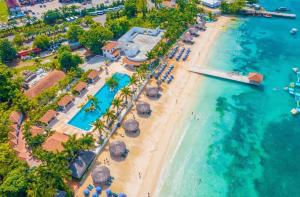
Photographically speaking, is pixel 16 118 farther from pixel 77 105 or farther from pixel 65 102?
pixel 77 105

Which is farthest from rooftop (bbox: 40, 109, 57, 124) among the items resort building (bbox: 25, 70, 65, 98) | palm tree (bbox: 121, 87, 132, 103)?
palm tree (bbox: 121, 87, 132, 103)

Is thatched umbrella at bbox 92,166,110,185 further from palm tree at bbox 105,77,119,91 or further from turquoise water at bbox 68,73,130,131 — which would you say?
palm tree at bbox 105,77,119,91

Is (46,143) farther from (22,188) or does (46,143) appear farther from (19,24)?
(19,24)

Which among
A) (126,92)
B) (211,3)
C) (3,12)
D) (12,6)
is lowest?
(126,92)

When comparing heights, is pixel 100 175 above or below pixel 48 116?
below

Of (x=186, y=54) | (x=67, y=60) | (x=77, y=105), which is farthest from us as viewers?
(x=186, y=54)

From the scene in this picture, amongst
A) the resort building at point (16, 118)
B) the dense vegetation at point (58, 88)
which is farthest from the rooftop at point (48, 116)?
the resort building at point (16, 118)

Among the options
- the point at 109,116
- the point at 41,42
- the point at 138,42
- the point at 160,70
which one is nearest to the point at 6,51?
the point at 41,42

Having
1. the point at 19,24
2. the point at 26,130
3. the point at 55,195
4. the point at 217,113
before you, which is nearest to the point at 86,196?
the point at 55,195

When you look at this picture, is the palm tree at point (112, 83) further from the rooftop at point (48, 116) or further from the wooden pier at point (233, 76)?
the wooden pier at point (233, 76)
